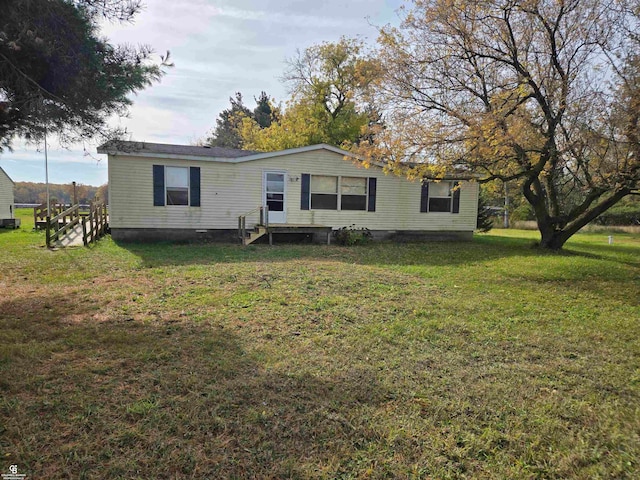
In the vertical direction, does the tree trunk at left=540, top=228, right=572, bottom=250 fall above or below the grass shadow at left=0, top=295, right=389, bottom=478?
above

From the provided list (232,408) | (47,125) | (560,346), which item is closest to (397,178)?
(560,346)

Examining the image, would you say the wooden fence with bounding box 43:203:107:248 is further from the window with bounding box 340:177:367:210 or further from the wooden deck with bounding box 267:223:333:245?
the window with bounding box 340:177:367:210

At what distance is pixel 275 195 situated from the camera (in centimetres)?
1309

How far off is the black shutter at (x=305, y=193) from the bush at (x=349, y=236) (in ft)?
4.80

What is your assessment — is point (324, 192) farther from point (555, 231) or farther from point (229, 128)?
point (229, 128)

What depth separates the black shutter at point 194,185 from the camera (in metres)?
12.3

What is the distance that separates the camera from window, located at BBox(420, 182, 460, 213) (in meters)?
14.7

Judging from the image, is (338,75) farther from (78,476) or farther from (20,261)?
(78,476)

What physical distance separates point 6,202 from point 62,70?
800 inches

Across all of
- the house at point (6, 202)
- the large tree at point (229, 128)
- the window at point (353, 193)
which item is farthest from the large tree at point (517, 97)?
the large tree at point (229, 128)

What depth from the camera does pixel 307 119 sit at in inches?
950

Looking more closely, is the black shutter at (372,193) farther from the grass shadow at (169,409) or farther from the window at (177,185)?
the grass shadow at (169,409)

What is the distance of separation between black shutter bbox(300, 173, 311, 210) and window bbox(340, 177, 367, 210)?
1.25m

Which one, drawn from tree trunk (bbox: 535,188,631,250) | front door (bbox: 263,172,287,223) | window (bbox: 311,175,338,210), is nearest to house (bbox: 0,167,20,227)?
front door (bbox: 263,172,287,223)
